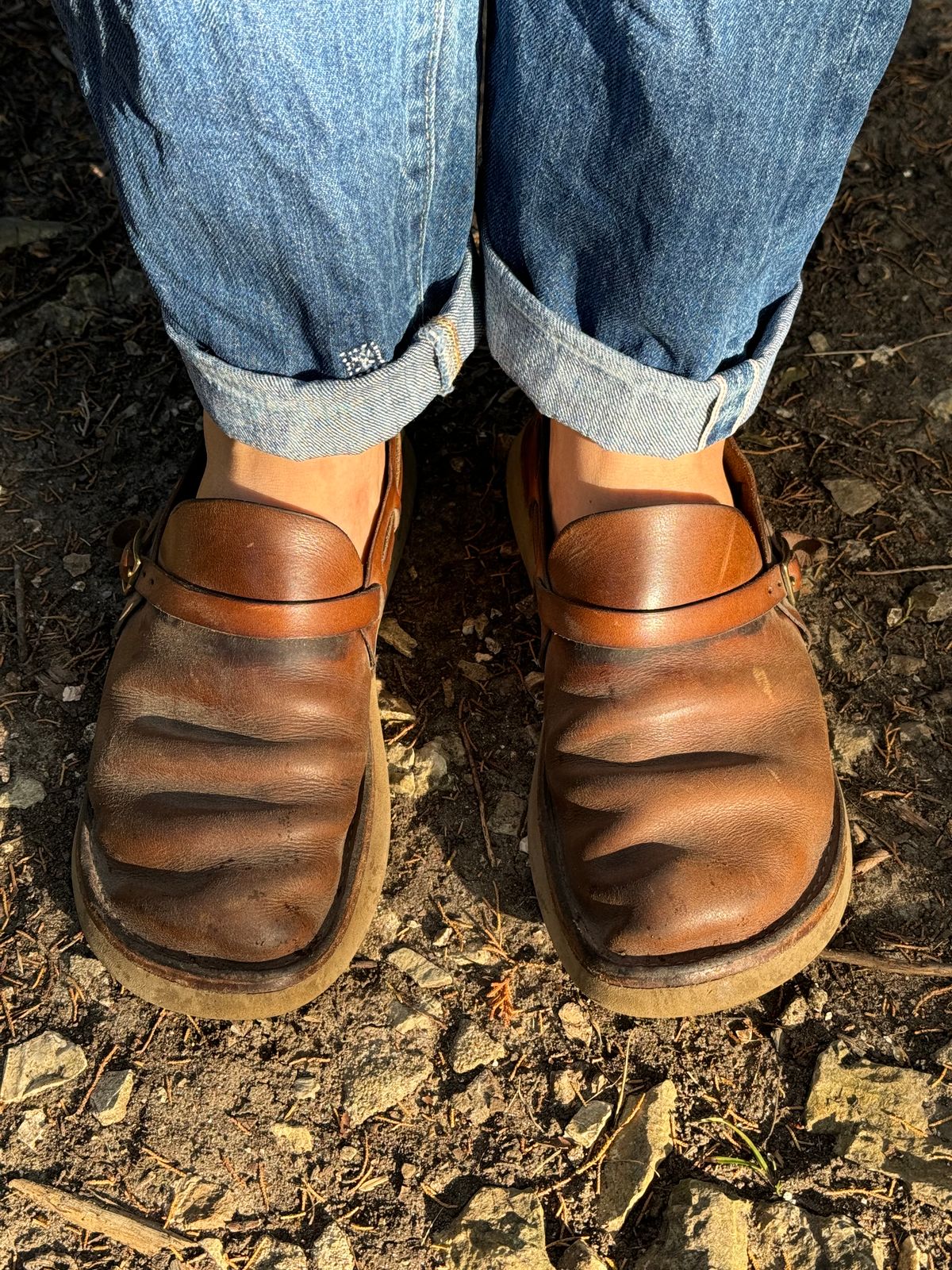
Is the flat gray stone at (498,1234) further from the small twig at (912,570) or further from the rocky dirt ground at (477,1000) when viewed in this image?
the small twig at (912,570)

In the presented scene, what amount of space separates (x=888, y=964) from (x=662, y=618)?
0.62 metres

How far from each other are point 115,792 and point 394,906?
0.45m

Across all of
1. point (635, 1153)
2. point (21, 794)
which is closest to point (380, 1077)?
point (635, 1153)

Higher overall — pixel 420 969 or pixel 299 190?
pixel 299 190

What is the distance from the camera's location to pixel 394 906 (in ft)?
5.28

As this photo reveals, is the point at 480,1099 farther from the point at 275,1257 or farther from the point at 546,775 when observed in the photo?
the point at 546,775

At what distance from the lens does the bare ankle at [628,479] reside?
1473 mm

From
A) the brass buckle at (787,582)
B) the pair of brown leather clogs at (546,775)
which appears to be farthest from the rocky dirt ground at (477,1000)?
the brass buckle at (787,582)

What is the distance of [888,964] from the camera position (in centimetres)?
153

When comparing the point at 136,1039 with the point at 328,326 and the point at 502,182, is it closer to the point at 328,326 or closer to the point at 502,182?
the point at 328,326

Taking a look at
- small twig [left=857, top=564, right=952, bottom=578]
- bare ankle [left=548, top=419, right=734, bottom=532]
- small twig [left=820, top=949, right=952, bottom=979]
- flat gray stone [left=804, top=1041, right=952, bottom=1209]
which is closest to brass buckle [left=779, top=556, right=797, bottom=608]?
bare ankle [left=548, top=419, right=734, bottom=532]

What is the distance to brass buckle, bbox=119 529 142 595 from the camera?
5.12 ft

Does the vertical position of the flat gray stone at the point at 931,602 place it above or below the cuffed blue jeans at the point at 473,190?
below

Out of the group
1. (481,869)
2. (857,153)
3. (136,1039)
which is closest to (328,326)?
(481,869)
